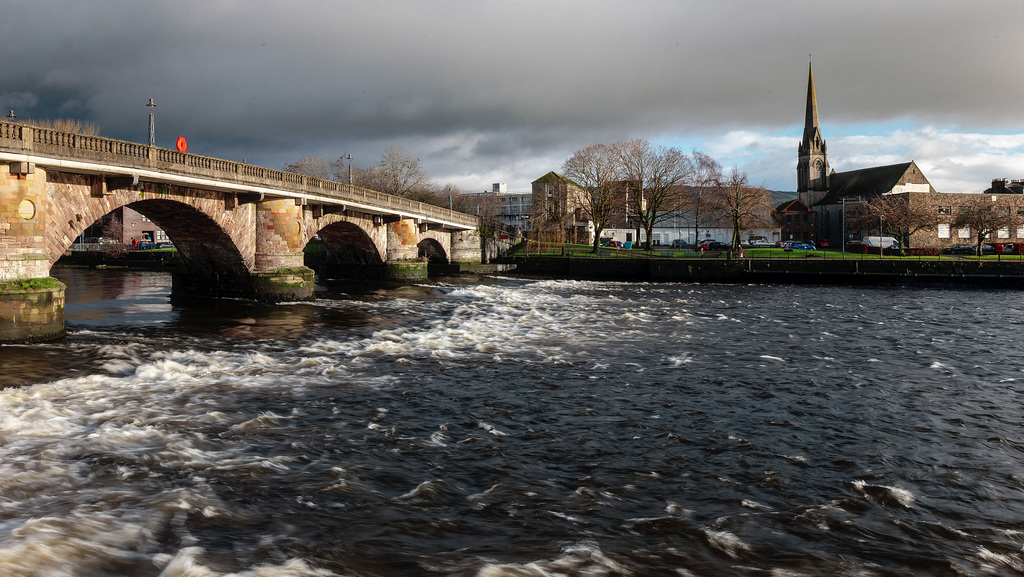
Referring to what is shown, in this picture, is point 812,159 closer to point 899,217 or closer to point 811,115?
point 811,115

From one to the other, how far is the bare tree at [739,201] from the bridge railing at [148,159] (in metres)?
45.9

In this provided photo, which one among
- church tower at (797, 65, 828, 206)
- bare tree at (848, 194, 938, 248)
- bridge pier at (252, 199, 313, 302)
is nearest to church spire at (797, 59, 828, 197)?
church tower at (797, 65, 828, 206)

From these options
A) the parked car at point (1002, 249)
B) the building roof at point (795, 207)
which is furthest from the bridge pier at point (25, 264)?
the building roof at point (795, 207)

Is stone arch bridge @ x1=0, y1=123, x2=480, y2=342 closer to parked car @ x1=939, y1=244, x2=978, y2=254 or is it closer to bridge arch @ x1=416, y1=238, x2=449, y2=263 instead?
bridge arch @ x1=416, y1=238, x2=449, y2=263

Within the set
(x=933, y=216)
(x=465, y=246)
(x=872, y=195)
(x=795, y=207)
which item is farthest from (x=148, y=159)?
(x=795, y=207)

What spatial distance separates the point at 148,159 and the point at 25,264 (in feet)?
22.0

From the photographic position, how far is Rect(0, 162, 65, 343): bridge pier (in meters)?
18.7

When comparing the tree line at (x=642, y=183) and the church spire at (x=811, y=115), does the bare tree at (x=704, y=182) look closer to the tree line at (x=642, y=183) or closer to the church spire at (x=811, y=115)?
the tree line at (x=642, y=183)

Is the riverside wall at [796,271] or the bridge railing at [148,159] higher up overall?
the bridge railing at [148,159]

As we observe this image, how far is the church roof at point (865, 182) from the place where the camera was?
3802 inches

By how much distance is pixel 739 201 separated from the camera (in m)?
73.3

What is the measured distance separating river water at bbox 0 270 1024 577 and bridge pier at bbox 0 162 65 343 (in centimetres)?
95

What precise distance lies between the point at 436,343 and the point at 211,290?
18.7m

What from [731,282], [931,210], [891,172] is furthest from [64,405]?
[891,172]
